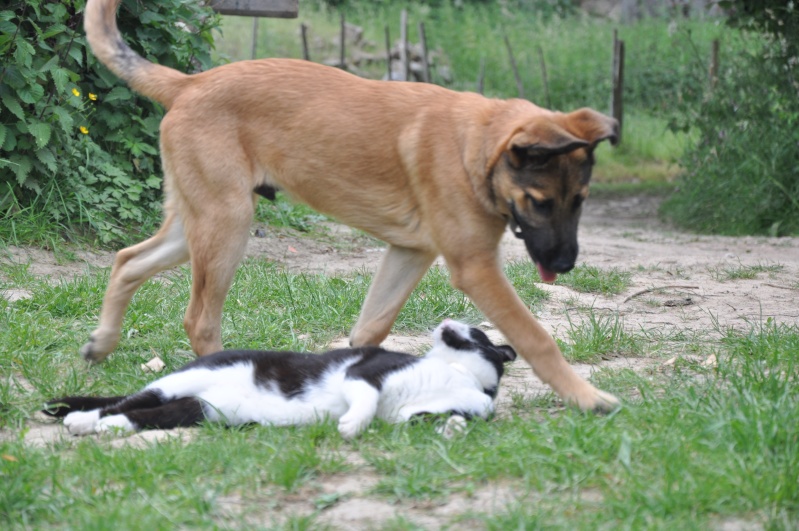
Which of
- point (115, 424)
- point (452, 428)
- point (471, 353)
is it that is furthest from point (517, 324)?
point (115, 424)

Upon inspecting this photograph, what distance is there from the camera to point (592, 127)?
3.94 meters

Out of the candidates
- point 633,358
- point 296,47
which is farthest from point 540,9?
point 633,358

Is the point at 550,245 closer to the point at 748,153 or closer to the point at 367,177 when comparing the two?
the point at 367,177

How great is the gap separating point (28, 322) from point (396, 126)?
2215 mm

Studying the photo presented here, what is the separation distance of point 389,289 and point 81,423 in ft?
5.38

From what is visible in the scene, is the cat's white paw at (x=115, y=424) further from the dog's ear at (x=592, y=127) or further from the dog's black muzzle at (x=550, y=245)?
the dog's ear at (x=592, y=127)

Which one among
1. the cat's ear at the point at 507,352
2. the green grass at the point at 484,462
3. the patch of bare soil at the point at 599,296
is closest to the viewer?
the green grass at the point at 484,462

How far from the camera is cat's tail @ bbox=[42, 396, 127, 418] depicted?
12.4ft

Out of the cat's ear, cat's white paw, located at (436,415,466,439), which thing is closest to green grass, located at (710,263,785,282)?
the cat's ear

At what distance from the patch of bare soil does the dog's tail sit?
1641mm

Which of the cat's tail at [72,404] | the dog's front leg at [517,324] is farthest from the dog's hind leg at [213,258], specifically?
the dog's front leg at [517,324]

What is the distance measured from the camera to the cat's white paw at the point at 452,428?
3.55 metres

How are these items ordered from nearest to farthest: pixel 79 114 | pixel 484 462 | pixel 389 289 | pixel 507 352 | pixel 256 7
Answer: pixel 484 462, pixel 507 352, pixel 389 289, pixel 79 114, pixel 256 7

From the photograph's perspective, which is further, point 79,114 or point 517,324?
point 79,114
